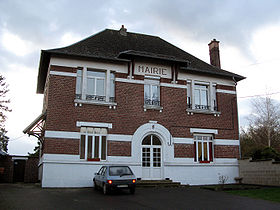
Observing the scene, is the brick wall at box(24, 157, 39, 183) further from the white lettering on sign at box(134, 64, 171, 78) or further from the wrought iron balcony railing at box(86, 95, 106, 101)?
the white lettering on sign at box(134, 64, 171, 78)

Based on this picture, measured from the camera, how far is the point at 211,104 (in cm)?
1938

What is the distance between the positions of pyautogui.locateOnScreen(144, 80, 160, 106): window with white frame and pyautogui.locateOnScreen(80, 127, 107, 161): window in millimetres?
3252

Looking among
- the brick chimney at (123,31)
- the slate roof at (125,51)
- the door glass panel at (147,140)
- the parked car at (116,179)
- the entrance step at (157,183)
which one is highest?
the brick chimney at (123,31)

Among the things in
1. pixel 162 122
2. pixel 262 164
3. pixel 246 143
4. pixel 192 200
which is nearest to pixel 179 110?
pixel 162 122

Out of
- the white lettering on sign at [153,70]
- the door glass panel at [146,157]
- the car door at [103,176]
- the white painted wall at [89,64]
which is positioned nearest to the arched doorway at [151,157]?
the door glass panel at [146,157]

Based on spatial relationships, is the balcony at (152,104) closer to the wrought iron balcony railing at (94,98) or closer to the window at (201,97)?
the wrought iron balcony railing at (94,98)

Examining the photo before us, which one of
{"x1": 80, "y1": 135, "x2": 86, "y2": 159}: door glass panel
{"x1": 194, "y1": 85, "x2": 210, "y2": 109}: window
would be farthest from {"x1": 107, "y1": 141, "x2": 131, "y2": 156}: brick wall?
{"x1": 194, "y1": 85, "x2": 210, "y2": 109}: window

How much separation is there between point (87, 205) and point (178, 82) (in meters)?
11.1

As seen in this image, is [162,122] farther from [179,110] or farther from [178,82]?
[178,82]

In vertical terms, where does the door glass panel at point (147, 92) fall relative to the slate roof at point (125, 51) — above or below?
below

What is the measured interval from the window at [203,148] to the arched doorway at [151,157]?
239 centimetres

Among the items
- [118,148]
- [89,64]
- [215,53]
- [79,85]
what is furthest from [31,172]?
[215,53]

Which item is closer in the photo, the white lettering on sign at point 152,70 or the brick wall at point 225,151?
the white lettering on sign at point 152,70

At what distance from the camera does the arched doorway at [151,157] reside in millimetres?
17328
